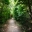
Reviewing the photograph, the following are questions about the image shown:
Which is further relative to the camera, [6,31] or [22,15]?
[22,15]

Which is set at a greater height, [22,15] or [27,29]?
[22,15]

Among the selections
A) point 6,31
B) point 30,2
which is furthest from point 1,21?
point 30,2

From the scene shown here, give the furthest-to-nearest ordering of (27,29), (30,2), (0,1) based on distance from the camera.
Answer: (0,1) → (30,2) → (27,29)

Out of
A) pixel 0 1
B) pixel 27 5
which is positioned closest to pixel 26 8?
pixel 27 5

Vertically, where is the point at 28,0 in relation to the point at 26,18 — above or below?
above

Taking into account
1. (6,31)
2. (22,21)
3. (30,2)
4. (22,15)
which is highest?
(30,2)

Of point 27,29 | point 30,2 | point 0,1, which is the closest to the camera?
point 27,29

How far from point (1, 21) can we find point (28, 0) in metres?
1.31

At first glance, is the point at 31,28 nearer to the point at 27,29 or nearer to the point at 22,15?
the point at 27,29

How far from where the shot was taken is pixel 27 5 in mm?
3506

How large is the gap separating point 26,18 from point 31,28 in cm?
41

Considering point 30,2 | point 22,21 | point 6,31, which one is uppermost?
point 30,2

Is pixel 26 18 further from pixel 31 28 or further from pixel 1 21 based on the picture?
pixel 1 21

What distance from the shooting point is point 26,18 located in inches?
133
